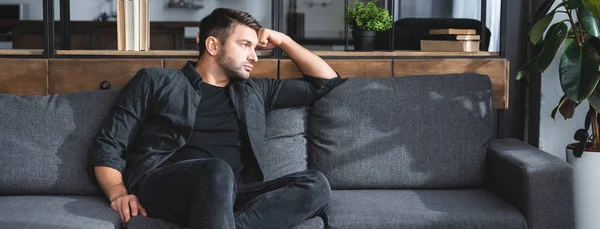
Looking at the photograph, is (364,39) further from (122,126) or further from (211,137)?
(122,126)

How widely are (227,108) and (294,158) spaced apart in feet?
1.10

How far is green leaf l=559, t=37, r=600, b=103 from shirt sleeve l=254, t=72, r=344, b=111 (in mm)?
844

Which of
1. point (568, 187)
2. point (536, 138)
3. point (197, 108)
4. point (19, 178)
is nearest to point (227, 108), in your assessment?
point (197, 108)

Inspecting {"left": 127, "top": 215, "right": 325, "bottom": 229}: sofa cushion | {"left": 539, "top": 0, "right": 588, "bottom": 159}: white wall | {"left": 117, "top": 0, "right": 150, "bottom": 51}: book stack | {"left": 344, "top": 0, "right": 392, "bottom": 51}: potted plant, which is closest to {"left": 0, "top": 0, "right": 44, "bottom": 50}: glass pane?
{"left": 117, "top": 0, "right": 150, "bottom": 51}: book stack

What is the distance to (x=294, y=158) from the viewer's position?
9.25 ft

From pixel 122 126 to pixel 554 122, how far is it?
2.03 metres

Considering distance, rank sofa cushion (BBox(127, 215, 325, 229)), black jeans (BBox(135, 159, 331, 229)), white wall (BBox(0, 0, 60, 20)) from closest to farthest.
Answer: black jeans (BBox(135, 159, 331, 229))
sofa cushion (BBox(127, 215, 325, 229))
white wall (BBox(0, 0, 60, 20))

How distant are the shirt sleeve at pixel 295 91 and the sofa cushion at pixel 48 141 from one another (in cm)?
59

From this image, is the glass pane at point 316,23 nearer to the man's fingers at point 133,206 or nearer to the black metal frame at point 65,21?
the black metal frame at point 65,21

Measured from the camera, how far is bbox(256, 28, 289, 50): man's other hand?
9.18 ft

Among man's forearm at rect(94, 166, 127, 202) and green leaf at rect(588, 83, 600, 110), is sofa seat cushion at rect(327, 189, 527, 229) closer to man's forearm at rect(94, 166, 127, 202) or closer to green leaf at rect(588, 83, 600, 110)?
green leaf at rect(588, 83, 600, 110)

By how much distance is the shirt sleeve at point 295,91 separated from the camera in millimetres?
2803

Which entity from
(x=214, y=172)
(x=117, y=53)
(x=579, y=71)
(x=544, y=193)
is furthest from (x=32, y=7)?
(x=544, y=193)

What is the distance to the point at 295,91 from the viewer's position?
281cm
